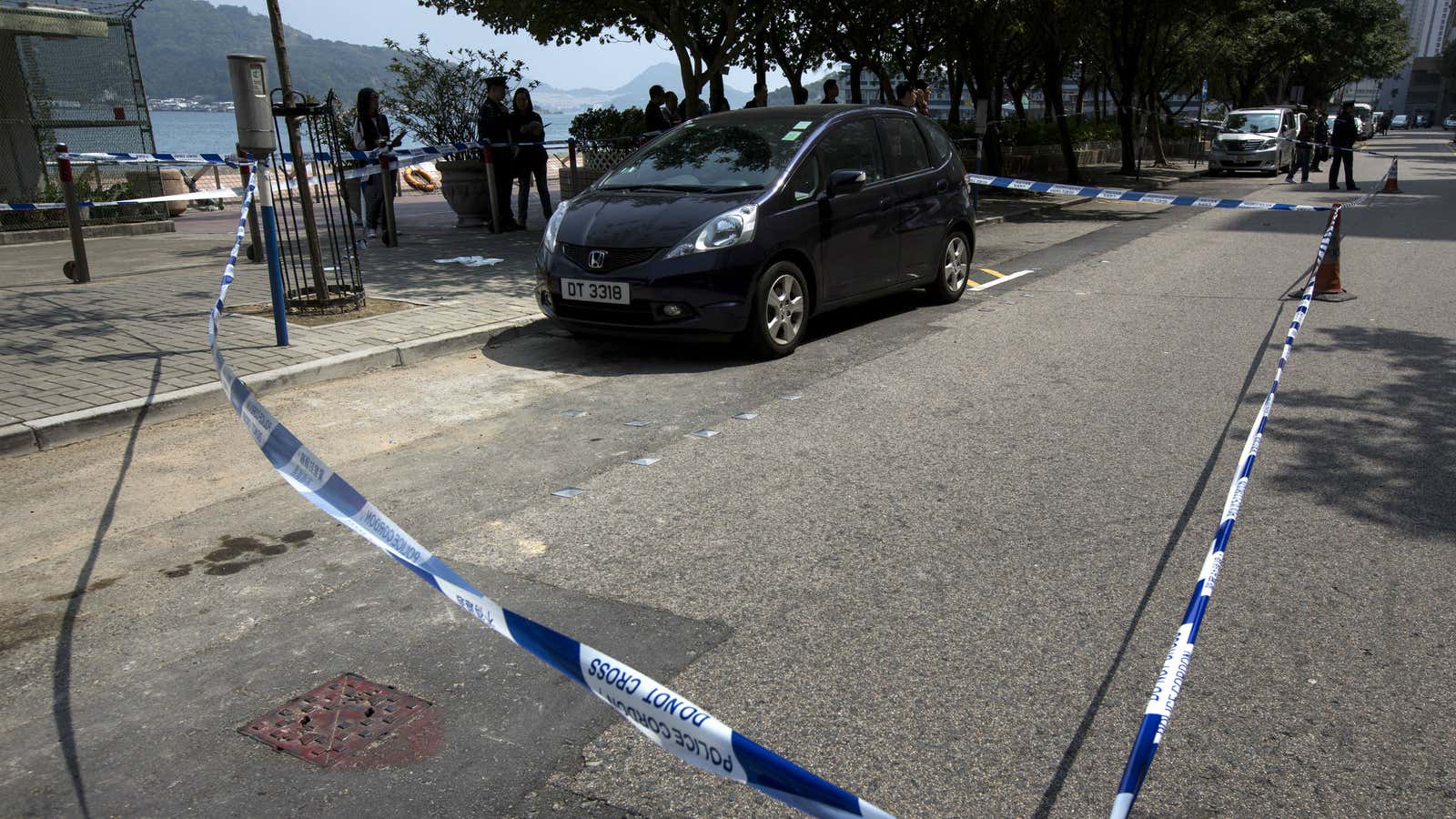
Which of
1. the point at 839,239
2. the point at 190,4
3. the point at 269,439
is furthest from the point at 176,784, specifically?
the point at 190,4

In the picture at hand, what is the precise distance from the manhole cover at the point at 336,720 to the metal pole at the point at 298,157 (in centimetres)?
587

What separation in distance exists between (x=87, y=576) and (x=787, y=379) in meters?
4.15

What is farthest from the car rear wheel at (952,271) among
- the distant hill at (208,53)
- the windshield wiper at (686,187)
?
the distant hill at (208,53)

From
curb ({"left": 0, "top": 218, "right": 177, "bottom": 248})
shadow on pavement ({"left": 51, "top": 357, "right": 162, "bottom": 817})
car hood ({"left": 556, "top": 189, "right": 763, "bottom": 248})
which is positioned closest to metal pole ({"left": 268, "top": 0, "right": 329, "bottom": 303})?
car hood ({"left": 556, "top": 189, "right": 763, "bottom": 248})

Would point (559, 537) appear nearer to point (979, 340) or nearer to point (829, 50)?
point (979, 340)

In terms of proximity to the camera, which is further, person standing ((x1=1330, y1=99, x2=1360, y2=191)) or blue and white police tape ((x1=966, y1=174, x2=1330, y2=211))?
person standing ((x1=1330, y1=99, x2=1360, y2=191))

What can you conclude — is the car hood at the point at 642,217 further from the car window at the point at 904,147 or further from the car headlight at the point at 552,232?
the car window at the point at 904,147

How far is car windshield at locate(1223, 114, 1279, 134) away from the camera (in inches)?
1192

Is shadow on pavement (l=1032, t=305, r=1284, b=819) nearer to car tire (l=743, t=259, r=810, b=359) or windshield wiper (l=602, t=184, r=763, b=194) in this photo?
car tire (l=743, t=259, r=810, b=359)

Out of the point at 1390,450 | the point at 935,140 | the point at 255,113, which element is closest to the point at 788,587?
the point at 1390,450

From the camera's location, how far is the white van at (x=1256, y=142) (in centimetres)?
2952

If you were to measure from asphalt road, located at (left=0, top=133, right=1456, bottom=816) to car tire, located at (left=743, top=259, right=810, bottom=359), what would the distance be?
0.39 m

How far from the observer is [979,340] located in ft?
26.4

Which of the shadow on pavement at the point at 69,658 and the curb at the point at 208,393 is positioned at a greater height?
the curb at the point at 208,393
